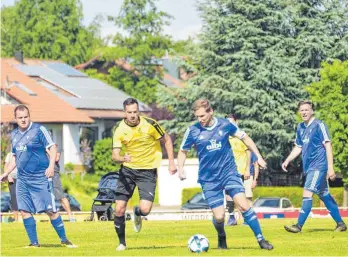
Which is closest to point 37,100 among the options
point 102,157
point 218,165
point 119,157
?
point 102,157

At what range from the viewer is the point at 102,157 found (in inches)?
3063

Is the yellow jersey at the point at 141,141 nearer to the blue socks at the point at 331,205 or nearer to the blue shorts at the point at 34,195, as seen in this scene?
the blue shorts at the point at 34,195

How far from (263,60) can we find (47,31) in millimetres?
48387

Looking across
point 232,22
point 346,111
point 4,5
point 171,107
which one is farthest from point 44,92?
point 4,5

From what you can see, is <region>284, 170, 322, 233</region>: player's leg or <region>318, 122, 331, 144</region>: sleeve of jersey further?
<region>284, 170, 322, 233</region>: player's leg

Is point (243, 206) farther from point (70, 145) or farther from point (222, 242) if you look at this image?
point (70, 145)

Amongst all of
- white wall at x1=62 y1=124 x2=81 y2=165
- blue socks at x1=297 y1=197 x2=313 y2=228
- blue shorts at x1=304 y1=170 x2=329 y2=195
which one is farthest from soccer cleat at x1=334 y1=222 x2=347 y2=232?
white wall at x1=62 y1=124 x2=81 y2=165

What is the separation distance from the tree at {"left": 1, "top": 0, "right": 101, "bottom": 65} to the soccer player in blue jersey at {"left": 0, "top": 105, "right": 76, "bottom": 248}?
95262mm

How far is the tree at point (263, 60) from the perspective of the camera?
69.1m

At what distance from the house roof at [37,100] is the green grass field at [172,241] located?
49.6 metres

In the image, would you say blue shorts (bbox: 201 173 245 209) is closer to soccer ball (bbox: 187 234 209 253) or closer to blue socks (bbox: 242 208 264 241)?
blue socks (bbox: 242 208 264 241)

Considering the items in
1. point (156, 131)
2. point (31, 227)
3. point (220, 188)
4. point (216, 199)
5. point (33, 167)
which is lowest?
point (31, 227)

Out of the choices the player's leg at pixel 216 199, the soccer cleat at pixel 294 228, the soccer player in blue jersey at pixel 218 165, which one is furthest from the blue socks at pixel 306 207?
the player's leg at pixel 216 199

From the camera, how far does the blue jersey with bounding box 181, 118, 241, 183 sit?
691 inches
